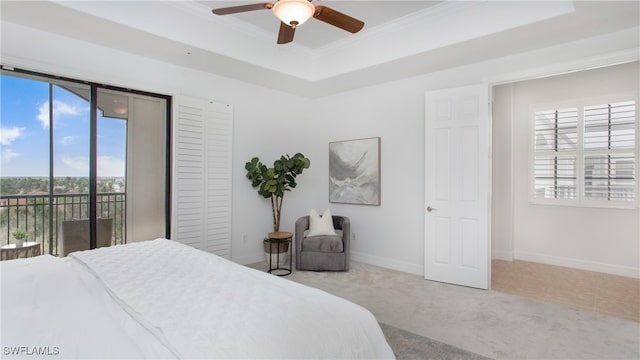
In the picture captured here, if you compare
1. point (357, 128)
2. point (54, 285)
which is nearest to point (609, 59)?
point (357, 128)

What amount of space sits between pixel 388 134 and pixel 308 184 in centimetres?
156

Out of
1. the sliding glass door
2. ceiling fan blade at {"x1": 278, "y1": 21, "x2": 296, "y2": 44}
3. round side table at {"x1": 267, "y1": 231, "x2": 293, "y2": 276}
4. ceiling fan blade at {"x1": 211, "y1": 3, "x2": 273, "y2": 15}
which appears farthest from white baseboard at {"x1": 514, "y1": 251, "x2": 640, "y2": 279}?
the sliding glass door

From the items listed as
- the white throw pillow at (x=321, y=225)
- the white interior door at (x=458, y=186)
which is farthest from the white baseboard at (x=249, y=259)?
the white interior door at (x=458, y=186)

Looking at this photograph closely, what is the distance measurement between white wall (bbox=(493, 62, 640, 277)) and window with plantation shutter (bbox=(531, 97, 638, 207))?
131 millimetres

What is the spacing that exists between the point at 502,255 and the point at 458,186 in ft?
6.57

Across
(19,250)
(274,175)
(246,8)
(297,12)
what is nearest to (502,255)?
(274,175)

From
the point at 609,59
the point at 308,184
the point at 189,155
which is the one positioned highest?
the point at 609,59

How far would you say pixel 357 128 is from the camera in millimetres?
4938

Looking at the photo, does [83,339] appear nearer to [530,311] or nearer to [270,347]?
[270,347]

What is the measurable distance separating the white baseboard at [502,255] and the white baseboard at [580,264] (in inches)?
4.0

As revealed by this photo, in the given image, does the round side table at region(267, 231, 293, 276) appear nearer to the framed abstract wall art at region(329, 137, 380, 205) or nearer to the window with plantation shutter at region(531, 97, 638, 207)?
the framed abstract wall art at region(329, 137, 380, 205)

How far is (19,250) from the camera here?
3137 millimetres

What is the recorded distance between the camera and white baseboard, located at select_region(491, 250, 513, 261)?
503 cm

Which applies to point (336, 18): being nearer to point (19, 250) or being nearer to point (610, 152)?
point (19, 250)
